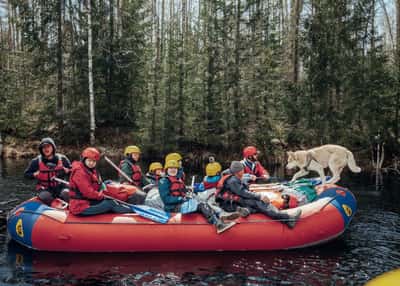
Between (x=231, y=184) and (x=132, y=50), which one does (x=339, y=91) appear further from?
(x=231, y=184)

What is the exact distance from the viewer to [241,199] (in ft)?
25.4

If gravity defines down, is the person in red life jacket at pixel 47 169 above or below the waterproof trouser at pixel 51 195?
above

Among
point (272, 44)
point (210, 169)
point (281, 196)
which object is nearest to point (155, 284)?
point (210, 169)

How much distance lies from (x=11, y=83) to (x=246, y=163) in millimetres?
18038

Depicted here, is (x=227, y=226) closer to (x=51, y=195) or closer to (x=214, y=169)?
(x=214, y=169)

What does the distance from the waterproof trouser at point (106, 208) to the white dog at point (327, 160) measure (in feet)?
13.2

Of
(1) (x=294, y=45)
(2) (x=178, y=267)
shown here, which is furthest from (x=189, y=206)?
(1) (x=294, y=45)

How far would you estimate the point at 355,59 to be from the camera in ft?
63.1

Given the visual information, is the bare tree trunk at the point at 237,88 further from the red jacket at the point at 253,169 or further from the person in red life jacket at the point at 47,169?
the person in red life jacket at the point at 47,169

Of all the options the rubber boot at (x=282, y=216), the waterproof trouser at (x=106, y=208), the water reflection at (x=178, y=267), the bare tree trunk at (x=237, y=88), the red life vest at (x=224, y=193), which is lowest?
the water reflection at (x=178, y=267)

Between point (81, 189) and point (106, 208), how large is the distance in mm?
584

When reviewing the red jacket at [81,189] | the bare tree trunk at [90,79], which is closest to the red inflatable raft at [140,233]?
the red jacket at [81,189]

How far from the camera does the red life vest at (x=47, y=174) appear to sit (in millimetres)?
8203

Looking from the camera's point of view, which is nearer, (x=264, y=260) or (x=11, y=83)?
(x=264, y=260)
